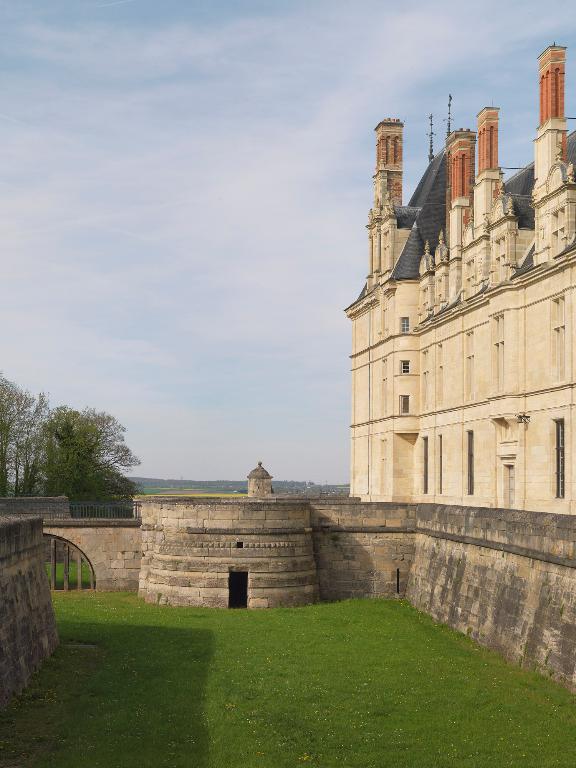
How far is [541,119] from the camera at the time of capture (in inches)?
1428

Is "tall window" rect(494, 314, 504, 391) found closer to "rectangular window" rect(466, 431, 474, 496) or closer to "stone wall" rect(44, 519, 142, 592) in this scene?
"rectangular window" rect(466, 431, 474, 496)

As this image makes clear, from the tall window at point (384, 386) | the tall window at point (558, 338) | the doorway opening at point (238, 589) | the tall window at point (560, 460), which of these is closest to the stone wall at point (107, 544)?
the doorway opening at point (238, 589)

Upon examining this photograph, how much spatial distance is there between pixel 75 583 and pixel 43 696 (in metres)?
22.1

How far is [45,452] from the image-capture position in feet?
235

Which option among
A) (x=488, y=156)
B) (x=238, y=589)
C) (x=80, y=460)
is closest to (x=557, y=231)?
(x=488, y=156)

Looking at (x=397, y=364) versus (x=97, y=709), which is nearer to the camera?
(x=97, y=709)

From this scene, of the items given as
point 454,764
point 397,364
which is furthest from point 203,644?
point 397,364

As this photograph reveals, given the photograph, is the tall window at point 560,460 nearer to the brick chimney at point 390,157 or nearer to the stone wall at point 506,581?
the stone wall at point 506,581

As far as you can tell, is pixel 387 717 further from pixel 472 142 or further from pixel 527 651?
pixel 472 142

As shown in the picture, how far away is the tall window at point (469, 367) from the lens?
43.7 meters

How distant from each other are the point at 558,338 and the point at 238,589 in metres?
14.0

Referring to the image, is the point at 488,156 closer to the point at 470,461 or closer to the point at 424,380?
the point at 470,461

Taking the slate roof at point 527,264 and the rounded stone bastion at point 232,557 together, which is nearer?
the rounded stone bastion at point 232,557

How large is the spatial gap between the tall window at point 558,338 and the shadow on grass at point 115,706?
14.4 m
